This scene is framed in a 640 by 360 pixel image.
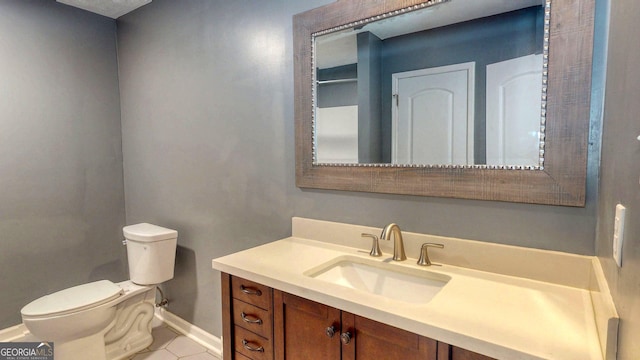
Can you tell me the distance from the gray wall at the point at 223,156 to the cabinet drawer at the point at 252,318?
21.2 inches

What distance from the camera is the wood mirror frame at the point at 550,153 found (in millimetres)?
1042

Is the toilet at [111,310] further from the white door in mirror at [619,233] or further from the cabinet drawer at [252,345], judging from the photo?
the white door in mirror at [619,233]

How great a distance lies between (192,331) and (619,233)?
8.16ft

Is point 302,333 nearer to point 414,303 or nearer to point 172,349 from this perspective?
point 414,303

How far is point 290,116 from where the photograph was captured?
1782mm

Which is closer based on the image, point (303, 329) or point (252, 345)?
point (303, 329)

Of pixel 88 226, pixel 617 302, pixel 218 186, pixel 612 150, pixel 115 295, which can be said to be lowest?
pixel 115 295

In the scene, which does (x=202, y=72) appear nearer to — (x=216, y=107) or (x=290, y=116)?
(x=216, y=107)

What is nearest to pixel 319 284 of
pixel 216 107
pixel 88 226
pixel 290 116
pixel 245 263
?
pixel 245 263

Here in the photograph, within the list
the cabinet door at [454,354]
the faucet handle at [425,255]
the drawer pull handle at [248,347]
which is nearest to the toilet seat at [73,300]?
the drawer pull handle at [248,347]

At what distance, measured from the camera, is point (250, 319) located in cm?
135

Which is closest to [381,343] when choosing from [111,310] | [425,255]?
[425,255]

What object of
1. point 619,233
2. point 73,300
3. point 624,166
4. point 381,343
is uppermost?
point 624,166

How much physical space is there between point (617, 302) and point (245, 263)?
3.82 ft
